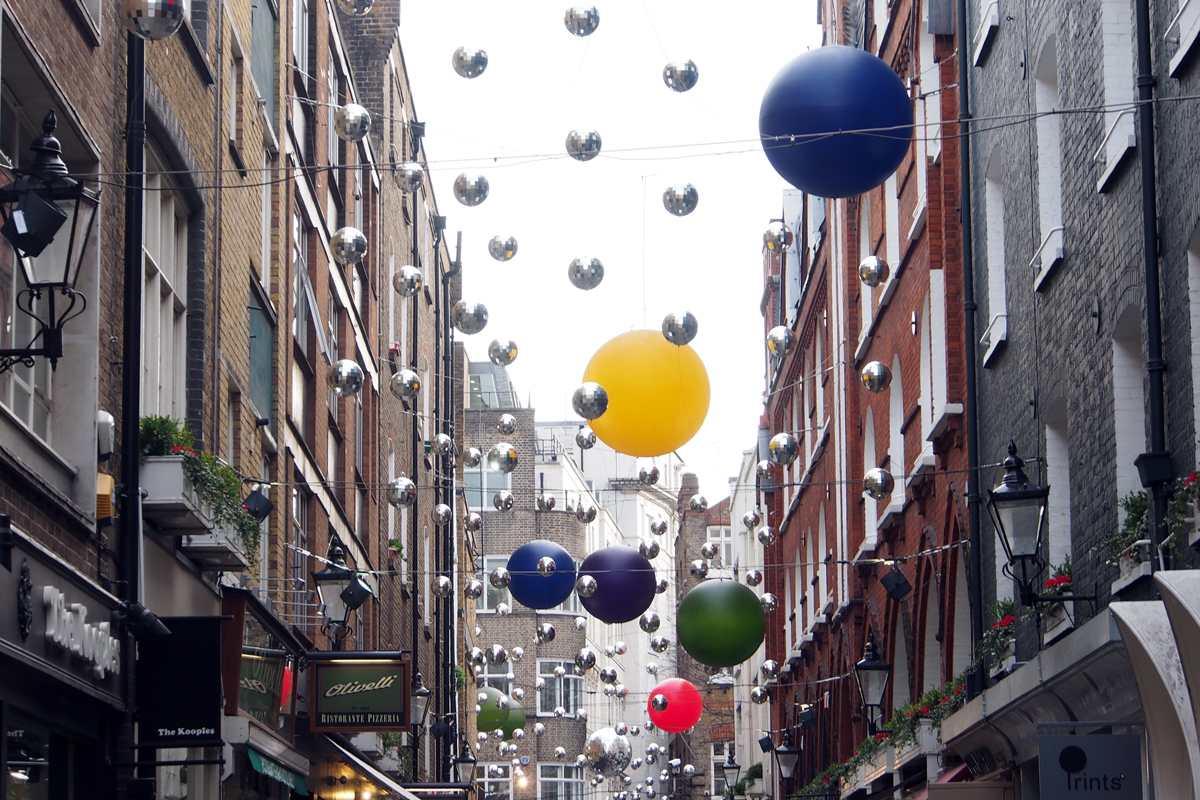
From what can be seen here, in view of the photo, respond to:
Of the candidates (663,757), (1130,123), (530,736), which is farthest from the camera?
(663,757)

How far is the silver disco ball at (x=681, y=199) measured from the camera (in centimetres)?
1115

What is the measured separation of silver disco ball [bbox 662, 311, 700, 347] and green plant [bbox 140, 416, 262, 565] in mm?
3437

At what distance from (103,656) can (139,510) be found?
48.6 inches

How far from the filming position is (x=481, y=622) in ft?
202

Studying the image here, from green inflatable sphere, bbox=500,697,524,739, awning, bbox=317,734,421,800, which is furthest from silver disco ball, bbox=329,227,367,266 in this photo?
green inflatable sphere, bbox=500,697,524,739

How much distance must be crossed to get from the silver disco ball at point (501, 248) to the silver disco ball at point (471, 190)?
0.68 m

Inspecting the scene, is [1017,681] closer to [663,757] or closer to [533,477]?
[533,477]

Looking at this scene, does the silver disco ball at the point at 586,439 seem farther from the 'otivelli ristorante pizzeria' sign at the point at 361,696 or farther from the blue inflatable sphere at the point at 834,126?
the blue inflatable sphere at the point at 834,126

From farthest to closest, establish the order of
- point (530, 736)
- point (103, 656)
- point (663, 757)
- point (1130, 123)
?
point (663, 757)
point (530, 736)
point (1130, 123)
point (103, 656)

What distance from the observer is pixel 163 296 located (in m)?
12.6

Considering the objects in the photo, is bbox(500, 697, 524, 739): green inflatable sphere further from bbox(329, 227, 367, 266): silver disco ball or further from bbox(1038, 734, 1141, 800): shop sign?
bbox(1038, 734, 1141, 800): shop sign

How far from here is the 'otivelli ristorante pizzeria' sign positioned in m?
17.2

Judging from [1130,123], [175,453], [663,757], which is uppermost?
[1130,123]

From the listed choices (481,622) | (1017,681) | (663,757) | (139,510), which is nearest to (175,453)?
(139,510)
